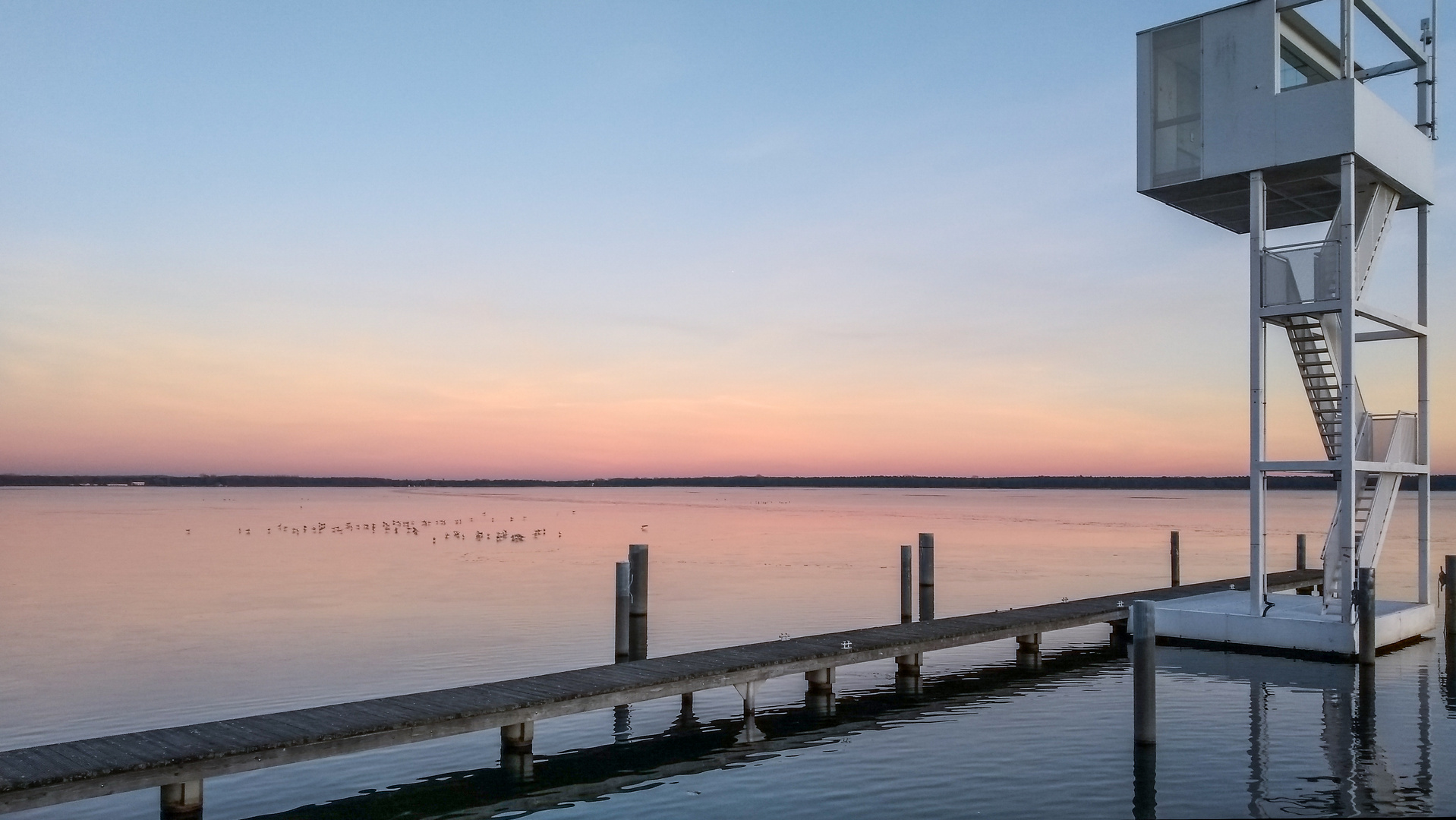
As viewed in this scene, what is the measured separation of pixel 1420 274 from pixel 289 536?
59.2 m

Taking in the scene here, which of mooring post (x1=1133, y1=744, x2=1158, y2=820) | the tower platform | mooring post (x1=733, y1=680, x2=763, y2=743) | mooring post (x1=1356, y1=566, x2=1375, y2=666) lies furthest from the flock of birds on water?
mooring post (x1=1133, y1=744, x2=1158, y2=820)

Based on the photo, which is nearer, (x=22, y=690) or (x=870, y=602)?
(x=22, y=690)

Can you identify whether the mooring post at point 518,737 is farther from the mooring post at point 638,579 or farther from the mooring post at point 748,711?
the mooring post at point 638,579

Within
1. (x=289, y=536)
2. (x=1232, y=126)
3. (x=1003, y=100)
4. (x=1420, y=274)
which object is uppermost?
(x=1003, y=100)

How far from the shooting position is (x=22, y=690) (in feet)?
65.6

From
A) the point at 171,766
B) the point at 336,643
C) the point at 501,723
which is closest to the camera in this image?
the point at 171,766

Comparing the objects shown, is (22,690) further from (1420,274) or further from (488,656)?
(1420,274)

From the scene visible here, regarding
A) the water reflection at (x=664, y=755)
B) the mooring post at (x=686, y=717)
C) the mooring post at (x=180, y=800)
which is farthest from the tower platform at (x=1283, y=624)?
the mooring post at (x=180, y=800)

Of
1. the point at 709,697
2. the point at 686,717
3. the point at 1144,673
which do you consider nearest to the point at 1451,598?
the point at 1144,673

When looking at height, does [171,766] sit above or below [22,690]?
above

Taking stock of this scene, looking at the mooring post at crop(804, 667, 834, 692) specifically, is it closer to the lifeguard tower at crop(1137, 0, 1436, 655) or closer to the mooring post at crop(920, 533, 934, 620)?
the lifeguard tower at crop(1137, 0, 1436, 655)

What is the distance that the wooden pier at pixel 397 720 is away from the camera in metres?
10.6

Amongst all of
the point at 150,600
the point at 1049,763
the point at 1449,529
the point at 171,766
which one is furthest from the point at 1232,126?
the point at 1449,529

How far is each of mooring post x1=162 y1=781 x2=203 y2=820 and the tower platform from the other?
58.3ft
